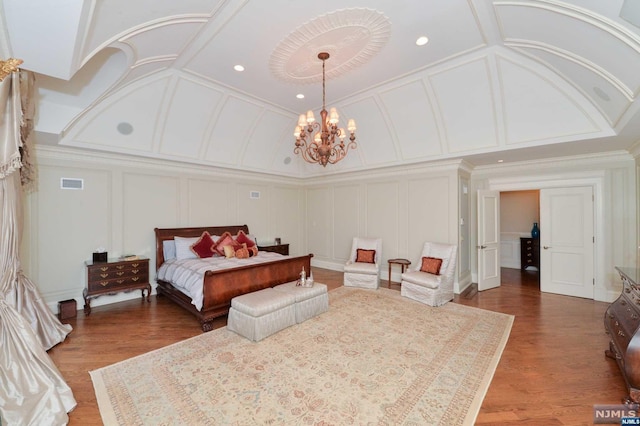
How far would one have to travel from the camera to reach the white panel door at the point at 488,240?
5512 mm

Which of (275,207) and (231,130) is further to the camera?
(275,207)

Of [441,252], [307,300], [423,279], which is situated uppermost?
[441,252]

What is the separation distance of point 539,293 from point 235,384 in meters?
5.92

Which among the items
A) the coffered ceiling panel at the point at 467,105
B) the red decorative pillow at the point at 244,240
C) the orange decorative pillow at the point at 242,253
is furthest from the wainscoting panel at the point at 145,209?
the coffered ceiling panel at the point at 467,105

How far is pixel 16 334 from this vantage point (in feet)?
7.30

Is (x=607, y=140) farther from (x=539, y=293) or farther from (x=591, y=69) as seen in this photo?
(x=539, y=293)

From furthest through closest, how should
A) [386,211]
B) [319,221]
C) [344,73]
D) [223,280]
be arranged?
[319,221] < [386,211] < [344,73] < [223,280]

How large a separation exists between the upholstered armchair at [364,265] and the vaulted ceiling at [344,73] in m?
2.01

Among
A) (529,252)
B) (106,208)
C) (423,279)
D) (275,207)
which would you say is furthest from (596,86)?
(106,208)

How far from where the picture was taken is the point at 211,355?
116 inches

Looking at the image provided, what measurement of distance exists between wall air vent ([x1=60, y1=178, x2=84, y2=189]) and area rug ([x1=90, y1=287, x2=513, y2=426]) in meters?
3.36

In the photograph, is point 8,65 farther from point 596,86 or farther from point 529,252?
point 529,252

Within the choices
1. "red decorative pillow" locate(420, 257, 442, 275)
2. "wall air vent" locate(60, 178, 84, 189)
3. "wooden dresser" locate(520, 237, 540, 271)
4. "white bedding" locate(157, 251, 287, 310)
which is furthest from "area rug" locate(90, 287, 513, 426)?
"wooden dresser" locate(520, 237, 540, 271)

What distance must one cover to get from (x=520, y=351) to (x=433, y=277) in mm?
1712
